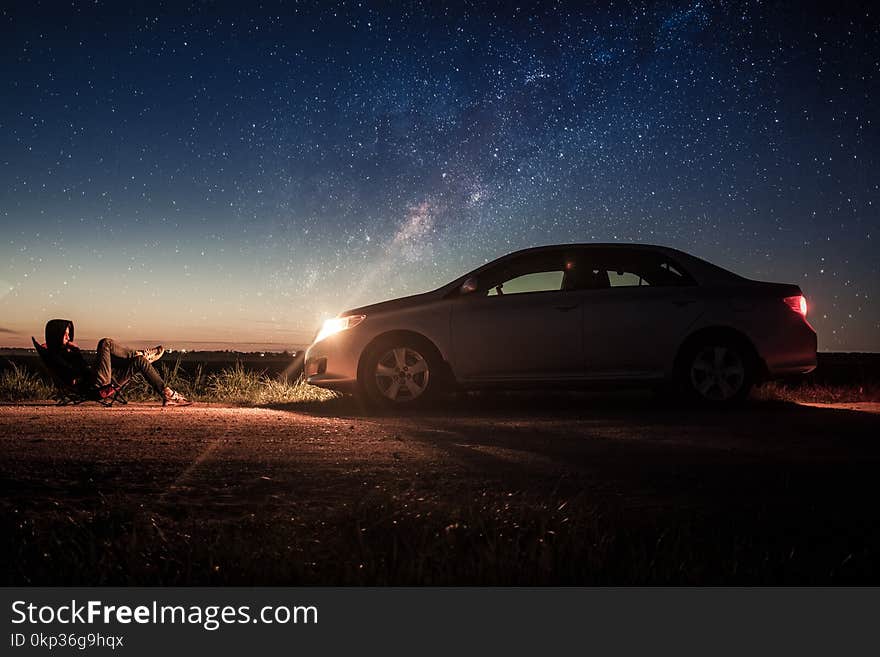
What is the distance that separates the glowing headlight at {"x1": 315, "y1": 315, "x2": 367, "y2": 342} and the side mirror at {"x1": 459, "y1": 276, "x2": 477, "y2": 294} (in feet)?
4.23

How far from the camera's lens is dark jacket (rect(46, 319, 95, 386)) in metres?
11.5

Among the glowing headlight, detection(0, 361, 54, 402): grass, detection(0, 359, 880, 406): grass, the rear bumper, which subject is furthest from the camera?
detection(0, 361, 54, 402): grass

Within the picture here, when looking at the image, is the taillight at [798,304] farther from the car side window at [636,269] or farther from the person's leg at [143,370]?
the person's leg at [143,370]

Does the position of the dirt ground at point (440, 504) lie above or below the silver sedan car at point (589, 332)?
below

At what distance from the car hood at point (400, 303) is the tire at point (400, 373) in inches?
15.8

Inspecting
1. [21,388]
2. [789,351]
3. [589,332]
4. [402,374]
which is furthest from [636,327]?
[21,388]

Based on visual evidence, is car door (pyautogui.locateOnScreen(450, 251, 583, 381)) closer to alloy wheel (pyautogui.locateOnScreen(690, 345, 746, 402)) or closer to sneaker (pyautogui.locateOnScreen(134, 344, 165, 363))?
alloy wheel (pyautogui.locateOnScreen(690, 345, 746, 402))

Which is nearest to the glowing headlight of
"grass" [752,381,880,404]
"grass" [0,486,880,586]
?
"grass" [0,486,880,586]

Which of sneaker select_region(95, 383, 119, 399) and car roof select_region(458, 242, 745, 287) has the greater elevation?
car roof select_region(458, 242, 745, 287)

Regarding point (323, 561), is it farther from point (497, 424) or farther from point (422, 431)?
point (497, 424)

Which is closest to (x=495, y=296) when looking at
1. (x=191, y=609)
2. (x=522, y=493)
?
(x=522, y=493)

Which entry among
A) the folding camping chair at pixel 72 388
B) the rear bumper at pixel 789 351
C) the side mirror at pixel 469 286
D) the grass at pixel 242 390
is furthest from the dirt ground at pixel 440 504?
the grass at pixel 242 390

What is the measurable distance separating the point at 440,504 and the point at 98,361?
27.7 ft

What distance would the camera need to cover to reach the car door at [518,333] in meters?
9.69
